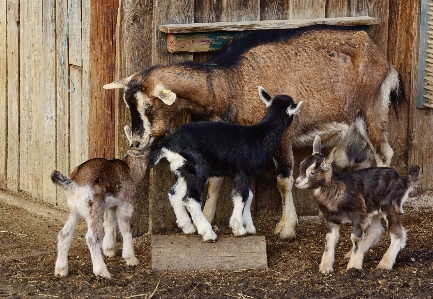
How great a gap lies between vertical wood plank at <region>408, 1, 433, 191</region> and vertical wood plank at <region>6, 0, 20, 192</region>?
4.36m

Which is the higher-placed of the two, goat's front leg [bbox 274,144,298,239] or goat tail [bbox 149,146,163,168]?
goat tail [bbox 149,146,163,168]

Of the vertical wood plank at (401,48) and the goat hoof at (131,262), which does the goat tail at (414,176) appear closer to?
the vertical wood plank at (401,48)

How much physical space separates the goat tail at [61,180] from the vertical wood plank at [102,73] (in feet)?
4.56

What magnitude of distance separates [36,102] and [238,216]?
3.27 m

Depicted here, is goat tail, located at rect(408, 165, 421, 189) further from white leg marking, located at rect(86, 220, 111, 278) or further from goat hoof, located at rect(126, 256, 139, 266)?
white leg marking, located at rect(86, 220, 111, 278)

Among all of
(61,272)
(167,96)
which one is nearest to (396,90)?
(167,96)

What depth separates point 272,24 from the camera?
9117 millimetres

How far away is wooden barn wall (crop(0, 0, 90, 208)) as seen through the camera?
9.59m

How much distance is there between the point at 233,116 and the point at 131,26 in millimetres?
1243

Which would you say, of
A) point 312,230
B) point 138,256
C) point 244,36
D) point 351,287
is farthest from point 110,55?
point 351,287

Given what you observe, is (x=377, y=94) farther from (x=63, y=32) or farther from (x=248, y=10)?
(x=63, y=32)

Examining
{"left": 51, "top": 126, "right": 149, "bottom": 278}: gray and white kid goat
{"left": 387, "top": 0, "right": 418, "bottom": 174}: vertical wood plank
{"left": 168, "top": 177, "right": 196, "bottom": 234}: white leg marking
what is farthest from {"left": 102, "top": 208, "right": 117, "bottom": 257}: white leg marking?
{"left": 387, "top": 0, "right": 418, "bottom": 174}: vertical wood plank

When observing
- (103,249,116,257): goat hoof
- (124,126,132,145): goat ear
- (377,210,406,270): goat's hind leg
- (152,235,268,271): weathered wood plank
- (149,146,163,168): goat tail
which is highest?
(124,126,132,145): goat ear

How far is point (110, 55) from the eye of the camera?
8.94 m
